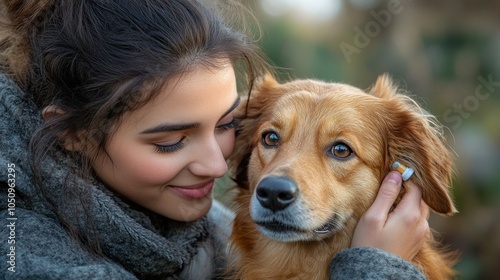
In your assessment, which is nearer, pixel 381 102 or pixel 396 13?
pixel 381 102

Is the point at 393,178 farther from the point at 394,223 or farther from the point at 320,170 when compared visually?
the point at 320,170

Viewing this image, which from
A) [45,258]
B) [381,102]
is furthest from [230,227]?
[45,258]

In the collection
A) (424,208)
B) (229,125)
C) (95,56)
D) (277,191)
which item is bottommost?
(424,208)

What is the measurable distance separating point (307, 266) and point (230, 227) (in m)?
0.65

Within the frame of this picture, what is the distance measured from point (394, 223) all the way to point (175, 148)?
977mm

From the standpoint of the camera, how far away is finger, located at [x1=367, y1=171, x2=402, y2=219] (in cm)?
263

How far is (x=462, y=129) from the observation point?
5031 mm

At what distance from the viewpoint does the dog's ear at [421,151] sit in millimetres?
2729

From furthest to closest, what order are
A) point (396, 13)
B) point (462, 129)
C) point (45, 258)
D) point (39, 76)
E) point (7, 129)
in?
point (396, 13) < point (462, 129) < point (39, 76) < point (7, 129) < point (45, 258)

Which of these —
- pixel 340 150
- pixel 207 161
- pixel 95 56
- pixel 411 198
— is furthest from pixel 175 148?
pixel 411 198

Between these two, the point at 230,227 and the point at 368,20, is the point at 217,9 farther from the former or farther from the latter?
the point at 368,20

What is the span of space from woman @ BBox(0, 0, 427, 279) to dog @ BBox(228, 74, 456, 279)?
0.44 feet

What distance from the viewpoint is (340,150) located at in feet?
8.98

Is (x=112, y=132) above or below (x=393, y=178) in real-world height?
above
